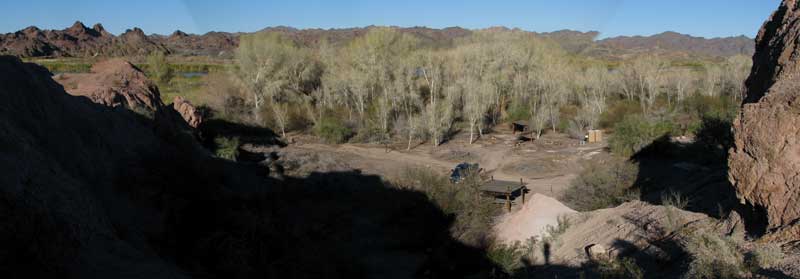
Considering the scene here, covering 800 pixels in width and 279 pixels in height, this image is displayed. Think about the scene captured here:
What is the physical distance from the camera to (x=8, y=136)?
22.2ft

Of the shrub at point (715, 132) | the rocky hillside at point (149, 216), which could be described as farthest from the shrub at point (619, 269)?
the shrub at point (715, 132)

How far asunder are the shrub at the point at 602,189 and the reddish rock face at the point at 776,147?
6.43 m

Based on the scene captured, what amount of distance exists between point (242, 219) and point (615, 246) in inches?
276

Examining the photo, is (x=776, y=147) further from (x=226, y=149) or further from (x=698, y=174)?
(x=226, y=149)

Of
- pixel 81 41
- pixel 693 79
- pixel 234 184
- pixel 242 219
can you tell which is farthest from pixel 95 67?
pixel 81 41

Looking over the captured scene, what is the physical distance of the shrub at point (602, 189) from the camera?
15.0 meters

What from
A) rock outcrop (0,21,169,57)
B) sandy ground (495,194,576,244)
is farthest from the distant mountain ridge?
sandy ground (495,194,576,244)

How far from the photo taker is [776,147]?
22.6 ft

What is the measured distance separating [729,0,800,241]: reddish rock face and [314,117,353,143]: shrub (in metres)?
31.2

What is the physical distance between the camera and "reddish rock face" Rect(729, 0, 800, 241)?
263 inches

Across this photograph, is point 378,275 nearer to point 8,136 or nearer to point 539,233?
point 539,233

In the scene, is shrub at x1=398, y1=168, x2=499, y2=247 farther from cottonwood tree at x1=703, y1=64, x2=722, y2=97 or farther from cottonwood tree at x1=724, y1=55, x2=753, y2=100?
cottonwood tree at x1=703, y1=64, x2=722, y2=97

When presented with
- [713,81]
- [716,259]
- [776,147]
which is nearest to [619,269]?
[716,259]

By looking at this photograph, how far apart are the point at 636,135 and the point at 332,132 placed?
2093 centimetres
